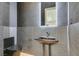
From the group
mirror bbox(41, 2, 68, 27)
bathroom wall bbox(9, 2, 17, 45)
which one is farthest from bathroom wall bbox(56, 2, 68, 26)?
bathroom wall bbox(9, 2, 17, 45)

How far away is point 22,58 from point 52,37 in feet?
1.10

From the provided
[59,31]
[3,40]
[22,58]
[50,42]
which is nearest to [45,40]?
[50,42]

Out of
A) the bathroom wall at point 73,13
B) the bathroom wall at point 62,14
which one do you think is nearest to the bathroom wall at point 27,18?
the bathroom wall at point 62,14

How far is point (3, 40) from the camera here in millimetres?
1104

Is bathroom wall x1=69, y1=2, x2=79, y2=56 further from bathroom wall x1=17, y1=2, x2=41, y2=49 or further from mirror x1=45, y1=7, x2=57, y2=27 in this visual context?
bathroom wall x1=17, y1=2, x2=41, y2=49

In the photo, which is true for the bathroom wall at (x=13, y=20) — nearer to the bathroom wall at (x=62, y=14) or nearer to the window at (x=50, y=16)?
the window at (x=50, y=16)

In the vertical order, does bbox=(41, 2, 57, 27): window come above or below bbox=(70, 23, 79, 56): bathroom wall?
above

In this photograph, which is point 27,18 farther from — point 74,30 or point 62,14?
point 74,30

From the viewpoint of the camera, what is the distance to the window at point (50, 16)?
1.09 m

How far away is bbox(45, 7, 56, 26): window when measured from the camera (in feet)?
3.59

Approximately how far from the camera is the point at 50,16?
1101 mm

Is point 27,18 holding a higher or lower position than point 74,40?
higher

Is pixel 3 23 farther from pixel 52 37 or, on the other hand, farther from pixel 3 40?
pixel 52 37

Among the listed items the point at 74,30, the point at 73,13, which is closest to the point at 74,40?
the point at 74,30
